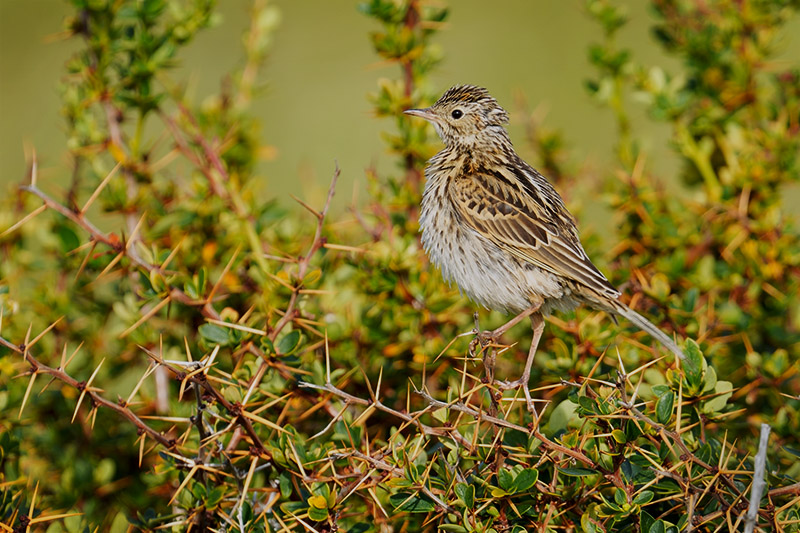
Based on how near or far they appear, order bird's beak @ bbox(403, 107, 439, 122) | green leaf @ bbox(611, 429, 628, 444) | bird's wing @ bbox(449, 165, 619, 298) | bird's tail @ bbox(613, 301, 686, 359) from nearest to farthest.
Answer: green leaf @ bbox(611, 429, 628, 444) < bird's tail @ bbox(613, 301, 686, 359) < bird's wing @ bbox(449, 165, 619, 298) < bird's beak @ bbox(403, 107, 439, 122)

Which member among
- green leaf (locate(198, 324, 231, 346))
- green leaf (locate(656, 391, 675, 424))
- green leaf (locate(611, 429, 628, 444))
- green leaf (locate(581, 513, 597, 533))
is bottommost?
green leaf (locate(198, 324, 231, 346))

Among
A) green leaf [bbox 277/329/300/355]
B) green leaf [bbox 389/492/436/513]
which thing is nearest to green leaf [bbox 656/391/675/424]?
green leaf [bbox 389/492/436/513]

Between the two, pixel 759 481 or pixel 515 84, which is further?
pixel 515 84

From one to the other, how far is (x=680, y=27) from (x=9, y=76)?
8.51 meters

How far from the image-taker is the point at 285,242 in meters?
4.23

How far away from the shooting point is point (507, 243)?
12.2ft

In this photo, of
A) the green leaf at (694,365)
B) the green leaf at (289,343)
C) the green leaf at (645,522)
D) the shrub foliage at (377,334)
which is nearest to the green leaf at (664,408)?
the shrub foliage at (377,334)

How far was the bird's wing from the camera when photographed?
3623 millimetres

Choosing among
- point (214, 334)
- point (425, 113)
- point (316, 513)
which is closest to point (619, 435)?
point (316, 513)

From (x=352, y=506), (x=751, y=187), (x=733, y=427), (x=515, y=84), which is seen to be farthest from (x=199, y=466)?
(x=515, y=84)

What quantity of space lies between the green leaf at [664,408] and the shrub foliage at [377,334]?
12 mm

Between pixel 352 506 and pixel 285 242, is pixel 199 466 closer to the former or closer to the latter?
pixel 352 506

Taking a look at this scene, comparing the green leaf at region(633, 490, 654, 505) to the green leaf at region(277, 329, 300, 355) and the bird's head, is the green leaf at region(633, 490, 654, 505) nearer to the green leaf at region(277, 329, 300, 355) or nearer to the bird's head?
the green leaf at region(277, 329, 300, 355)

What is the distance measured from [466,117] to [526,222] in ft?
2.50
